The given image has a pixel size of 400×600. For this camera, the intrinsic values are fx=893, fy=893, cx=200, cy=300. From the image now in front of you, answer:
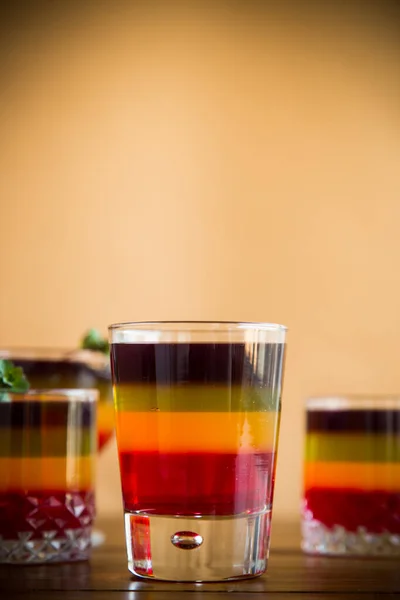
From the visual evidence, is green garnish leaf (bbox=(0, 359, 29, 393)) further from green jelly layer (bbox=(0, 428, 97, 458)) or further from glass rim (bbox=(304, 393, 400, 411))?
glass rim (bbox=(304, 393, 400, 411))

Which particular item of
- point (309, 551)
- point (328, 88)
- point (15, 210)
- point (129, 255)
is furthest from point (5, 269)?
point (309, 551)

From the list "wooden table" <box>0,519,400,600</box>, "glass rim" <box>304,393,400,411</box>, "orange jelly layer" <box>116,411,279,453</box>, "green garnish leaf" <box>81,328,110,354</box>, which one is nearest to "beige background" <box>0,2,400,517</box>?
"green garnish leaf" <box>81,328,110,354</box>

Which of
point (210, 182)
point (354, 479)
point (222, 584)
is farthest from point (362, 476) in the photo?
point (210, 182)

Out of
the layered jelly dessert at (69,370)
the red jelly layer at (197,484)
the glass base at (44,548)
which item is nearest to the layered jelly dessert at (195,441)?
the red jelly layer at (197,484)

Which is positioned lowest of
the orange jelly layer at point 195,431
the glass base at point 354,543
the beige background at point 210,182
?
the glass base at point 354,543

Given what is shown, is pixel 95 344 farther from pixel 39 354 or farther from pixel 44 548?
pixel 44 548

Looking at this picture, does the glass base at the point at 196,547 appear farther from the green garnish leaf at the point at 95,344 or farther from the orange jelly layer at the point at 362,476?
the green garnish leaf at the point at 95,344
